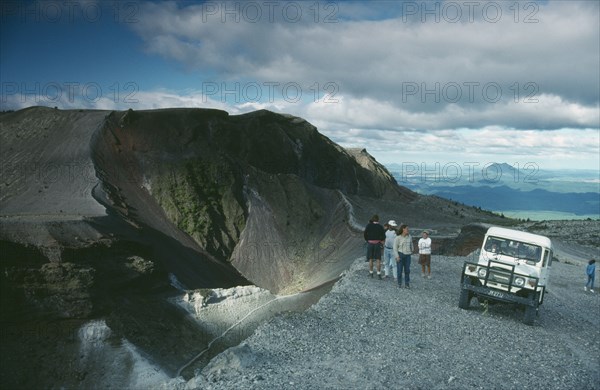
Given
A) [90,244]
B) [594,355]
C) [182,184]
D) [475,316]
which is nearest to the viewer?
[594,355]

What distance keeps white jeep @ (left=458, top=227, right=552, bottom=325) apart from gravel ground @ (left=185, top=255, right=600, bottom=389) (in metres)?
0.82

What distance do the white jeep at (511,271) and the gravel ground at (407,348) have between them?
0.82 m

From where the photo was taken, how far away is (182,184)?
45.0 meters

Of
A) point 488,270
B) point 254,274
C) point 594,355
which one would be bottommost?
point 254,274

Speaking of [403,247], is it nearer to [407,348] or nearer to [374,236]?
[374,236]

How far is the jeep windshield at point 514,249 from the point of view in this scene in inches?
639

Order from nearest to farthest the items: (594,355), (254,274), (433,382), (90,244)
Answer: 1. (433,382)
2. (594,355)
3. (90,244)
4. (254,274)

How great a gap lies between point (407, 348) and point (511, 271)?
5306 millimetres

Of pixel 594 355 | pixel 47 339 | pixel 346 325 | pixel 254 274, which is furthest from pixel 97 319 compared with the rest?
pixel 254 274

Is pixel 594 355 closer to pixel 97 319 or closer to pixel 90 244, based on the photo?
pixel 97 319

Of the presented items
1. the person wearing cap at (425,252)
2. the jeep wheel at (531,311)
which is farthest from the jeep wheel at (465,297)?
the person wearing cap at (425,252)

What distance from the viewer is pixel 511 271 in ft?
51.6

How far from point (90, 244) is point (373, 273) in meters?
13.8

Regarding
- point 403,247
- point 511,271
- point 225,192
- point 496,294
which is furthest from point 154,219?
point 511,271
